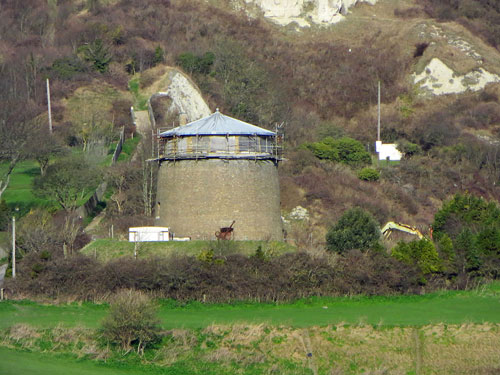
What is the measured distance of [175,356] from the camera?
30906 mm

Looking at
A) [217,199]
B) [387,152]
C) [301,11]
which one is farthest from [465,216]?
[301,11]

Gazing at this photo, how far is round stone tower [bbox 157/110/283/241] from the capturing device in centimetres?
4459

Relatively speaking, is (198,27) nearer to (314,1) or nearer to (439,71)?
(314,1)

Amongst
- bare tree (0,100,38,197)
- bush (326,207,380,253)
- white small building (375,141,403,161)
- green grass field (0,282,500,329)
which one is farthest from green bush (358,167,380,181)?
green grass field (0,282,500,329)

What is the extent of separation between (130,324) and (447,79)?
2746 inches

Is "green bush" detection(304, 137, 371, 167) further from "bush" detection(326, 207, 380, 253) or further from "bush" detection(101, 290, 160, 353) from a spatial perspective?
"bush" detection(101, 290, 160, 353)

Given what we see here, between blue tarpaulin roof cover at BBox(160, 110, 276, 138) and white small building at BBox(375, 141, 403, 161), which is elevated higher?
blue tarpaulin roof cover at BBox(160, 110, 276, 138)

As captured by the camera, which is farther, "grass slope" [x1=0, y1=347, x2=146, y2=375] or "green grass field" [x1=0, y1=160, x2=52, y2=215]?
"green grass field" [x1=0, y1=160, x2=52, y2=215]

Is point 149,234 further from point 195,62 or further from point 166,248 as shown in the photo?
point 195,62

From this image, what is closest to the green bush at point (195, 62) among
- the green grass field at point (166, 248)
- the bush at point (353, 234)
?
the bush at point (353, 234)

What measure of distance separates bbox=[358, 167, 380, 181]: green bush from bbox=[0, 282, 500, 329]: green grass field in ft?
93.3

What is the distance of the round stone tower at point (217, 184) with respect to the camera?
146 ft

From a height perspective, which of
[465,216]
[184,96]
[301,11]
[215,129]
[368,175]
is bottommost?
[465,216]

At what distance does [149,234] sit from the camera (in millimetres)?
43469
